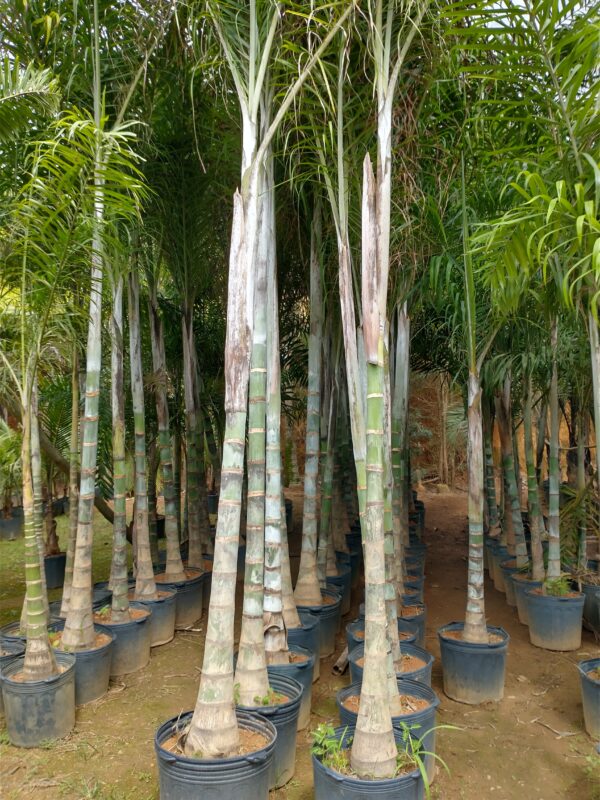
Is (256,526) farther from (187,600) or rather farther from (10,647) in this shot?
(187,600)

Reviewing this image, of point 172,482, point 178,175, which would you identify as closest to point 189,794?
point 172,482

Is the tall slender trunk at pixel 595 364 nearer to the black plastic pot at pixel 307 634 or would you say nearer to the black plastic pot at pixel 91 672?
the black plastic pot at pixel 307 634

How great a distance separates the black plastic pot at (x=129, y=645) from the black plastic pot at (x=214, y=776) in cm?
185

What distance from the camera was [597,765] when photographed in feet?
10.3

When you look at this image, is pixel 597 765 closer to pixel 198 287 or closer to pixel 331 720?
pixel 331 720

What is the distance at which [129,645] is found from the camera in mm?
4180

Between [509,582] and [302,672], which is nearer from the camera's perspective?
[302,672]

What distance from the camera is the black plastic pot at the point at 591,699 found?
3305 millimetres

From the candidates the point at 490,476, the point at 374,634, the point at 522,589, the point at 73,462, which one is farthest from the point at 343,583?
the point at 490,476

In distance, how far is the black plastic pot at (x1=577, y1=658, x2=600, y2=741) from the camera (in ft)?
10.8

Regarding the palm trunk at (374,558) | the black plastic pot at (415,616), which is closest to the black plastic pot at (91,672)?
the black plastic pot at (415,616)

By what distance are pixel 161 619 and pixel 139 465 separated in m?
1.13

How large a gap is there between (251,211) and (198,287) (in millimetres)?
2855

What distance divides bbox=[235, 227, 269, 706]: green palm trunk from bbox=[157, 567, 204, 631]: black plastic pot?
6.71 ft
